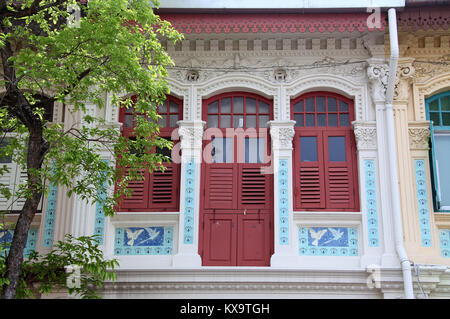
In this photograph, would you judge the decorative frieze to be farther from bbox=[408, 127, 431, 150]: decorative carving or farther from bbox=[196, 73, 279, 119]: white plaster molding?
bbox=[408, 127, 431, 150]: decorative carving

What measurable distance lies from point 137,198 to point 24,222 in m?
2.71

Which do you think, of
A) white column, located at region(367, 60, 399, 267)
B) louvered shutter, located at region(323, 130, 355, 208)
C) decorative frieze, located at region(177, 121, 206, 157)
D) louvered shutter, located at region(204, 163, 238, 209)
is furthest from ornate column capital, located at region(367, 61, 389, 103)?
decorative frieze, located at region(177, 121, 206, 157)

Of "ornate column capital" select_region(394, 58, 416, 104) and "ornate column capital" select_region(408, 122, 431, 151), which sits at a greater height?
"ornate column capital" select_region(394, 58, 416, 104)

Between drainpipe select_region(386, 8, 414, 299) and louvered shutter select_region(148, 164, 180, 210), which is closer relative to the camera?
drainpipe select_region(386, 8, 414, 299)

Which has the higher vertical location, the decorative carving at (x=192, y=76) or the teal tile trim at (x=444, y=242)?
the decorative carving at (x=192, y=76)

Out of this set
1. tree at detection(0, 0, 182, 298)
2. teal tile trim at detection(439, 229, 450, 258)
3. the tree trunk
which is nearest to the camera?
the tree trunk

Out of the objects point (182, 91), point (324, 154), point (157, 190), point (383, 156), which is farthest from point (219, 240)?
point (383, 156)

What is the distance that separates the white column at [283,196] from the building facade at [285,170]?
22 millimetres

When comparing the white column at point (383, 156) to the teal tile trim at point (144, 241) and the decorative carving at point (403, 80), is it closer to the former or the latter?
the decorative carving at point (403, 80)

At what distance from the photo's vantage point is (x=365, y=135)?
1080cm

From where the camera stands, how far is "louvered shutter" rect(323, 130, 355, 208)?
419 inches

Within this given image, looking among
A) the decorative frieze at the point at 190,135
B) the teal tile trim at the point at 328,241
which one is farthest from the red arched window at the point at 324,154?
the decorative frieze at the point at 190,135

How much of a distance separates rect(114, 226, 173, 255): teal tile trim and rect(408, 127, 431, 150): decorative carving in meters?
4.25

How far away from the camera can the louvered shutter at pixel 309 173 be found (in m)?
10.7
